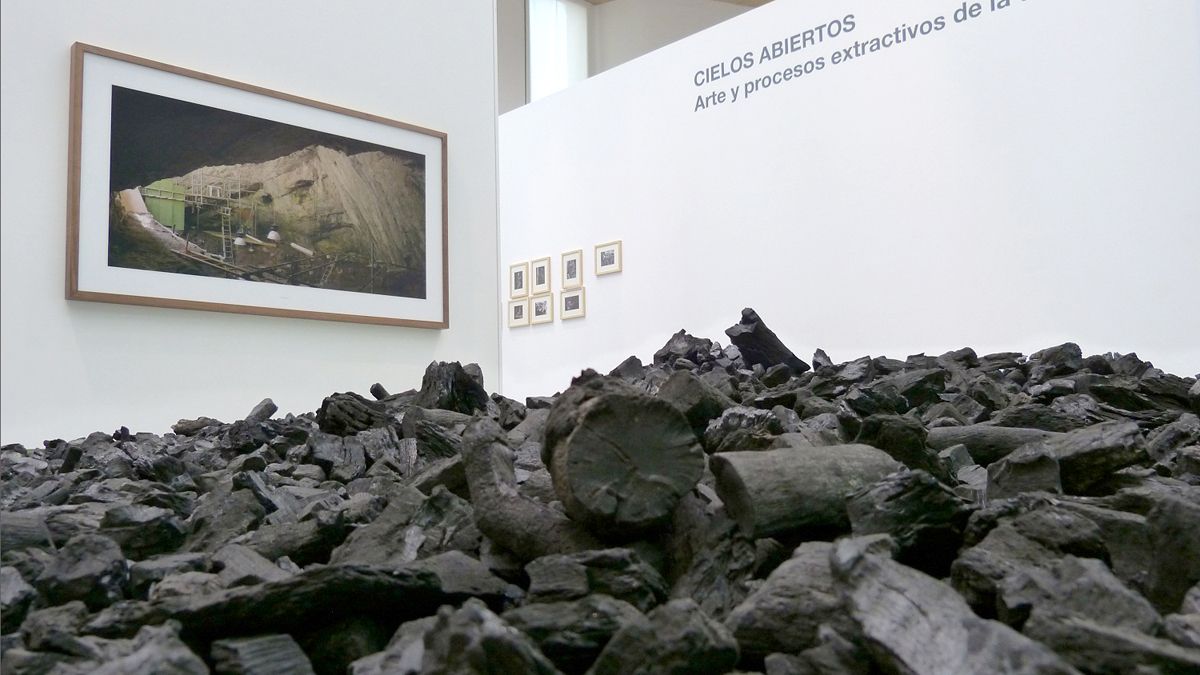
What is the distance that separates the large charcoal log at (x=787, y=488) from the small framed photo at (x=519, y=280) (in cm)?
898

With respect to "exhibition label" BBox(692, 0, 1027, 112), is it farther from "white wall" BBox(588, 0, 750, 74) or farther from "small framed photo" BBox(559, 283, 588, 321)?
"white wall" BBox(588, 0, 750, 74)

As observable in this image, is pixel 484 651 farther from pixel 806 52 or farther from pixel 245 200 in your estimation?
pixel 806 52

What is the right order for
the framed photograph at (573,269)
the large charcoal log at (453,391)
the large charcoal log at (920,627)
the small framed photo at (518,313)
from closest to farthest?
1. the large charcoal log at (920,627)
2. the large charcoal log at (453,391)
3. the framed photograph at (573,269)
4. the small framed photo at (518,313)

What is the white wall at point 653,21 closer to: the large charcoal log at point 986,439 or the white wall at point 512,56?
the white wall at point 512,56

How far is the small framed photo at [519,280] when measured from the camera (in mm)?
10328

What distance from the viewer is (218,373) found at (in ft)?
13.3

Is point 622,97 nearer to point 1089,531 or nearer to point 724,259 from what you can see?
point 724,259

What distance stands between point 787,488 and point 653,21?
14.2 metres

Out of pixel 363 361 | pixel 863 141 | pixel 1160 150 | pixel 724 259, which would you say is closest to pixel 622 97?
pixel 724 259

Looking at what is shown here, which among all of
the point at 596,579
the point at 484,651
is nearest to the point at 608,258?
the point at 596,579

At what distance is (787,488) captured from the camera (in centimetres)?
132

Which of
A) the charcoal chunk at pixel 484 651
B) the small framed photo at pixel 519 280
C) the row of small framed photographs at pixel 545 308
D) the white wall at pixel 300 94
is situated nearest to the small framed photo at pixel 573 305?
the row of small framed photographs at pixel 545 308

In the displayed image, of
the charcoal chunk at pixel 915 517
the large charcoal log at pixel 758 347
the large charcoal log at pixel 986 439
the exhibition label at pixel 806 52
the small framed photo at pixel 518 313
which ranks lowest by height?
the charcoal chunk at pixel 915 517

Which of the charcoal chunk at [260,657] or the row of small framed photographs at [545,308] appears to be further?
the row of small framed photographs at [545,308]
